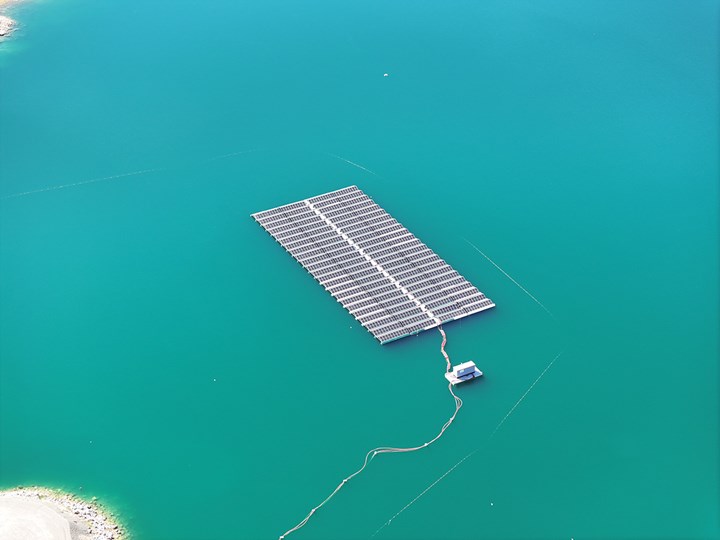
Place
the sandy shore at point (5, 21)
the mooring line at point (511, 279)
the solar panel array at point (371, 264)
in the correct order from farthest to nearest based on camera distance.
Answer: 1. the sandy shore at point (5, 21)
2. the mooring line at point (511, 279)
3. the solar panel array at point (371, 264)

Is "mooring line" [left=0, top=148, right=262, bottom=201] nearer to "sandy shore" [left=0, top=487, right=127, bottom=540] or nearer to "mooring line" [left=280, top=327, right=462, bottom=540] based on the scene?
"mooring line" [left=280, top=327, right=462, bottom=540]

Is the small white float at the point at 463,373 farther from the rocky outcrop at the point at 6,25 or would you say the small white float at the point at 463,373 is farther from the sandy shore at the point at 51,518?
the rocky outcrop at the point at 6,25

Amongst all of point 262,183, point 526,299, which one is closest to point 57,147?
point 262,183

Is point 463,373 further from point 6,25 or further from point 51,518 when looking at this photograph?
point 6,25

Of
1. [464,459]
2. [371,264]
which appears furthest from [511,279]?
[464,459]

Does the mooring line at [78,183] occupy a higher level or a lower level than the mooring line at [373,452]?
lower

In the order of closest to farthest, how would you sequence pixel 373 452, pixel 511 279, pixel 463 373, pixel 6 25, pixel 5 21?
pixel 373 452, pixel 463 373, pixel 511 279, pixel 6 25, pixel 5 21

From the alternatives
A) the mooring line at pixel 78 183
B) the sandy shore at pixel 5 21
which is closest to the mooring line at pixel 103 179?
the mooring line at pixel 78 183
